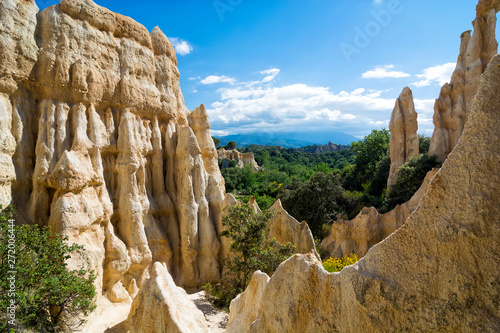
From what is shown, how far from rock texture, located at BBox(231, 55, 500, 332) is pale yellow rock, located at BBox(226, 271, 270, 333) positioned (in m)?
2.86

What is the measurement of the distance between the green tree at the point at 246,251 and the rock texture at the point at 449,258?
8.33 meters

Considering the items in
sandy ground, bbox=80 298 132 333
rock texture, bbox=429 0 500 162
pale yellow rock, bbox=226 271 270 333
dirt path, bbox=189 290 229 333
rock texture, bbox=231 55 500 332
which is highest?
rock texture, bbox=429 0 500 162

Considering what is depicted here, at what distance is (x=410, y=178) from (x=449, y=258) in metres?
25.3

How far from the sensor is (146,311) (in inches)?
328

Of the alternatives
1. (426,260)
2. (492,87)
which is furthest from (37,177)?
(492,87)

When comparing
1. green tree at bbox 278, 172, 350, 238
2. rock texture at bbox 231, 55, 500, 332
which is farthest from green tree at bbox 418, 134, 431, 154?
rock texture at bbox 231, 55, 500, 332

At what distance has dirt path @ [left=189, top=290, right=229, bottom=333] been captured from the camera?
11039 millimetres

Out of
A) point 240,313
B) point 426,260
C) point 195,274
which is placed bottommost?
point 195,274

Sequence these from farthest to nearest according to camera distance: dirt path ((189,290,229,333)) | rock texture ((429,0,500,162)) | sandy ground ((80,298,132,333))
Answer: rock texture ((429,0,500,162)) → dirt path ((189,290,229,333)) → sandy ground ((80,298,132,333))

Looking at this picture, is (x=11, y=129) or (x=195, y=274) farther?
(x=195, y=274)

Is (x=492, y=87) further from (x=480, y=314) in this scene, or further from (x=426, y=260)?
(x=480, y=314)

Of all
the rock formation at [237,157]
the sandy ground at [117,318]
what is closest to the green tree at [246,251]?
the sandy ground at [117,318]

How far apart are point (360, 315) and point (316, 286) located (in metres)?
1.04

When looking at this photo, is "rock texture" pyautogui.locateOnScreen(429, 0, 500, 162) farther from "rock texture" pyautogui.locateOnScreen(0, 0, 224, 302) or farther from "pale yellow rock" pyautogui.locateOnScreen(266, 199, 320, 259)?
"rock texture" pyautogui.locateOnScreen(0, 0, 224, 302)
